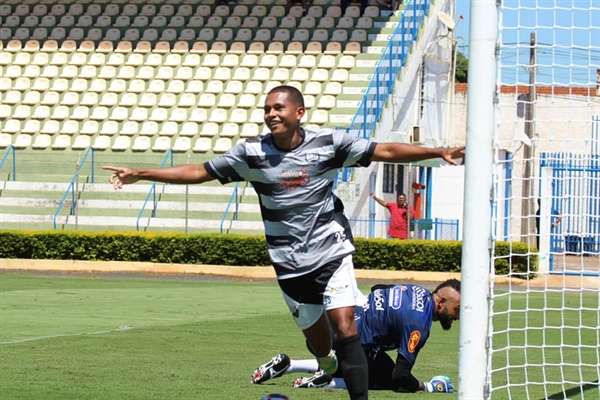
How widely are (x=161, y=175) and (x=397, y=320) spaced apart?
7.44ft

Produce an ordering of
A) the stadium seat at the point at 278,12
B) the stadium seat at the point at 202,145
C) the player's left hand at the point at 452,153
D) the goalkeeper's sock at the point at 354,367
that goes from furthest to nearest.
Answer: the stadium seat at the point at 278,12, the stadium seat at the point at 202,145, the goalkeeper's sock at the point at 354,367, the player's left hand at the point at 452,153

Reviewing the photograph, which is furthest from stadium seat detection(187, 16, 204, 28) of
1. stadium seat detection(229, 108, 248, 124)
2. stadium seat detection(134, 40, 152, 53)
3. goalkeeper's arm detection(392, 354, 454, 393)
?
goalkeeper's arm detection(392, 354, 454, 393)

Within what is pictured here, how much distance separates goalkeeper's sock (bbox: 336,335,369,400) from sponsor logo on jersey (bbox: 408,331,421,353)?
1325 millimetres

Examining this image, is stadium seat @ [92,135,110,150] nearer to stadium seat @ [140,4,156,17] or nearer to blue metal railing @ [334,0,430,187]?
stadium seat @ [140,4,156,17]

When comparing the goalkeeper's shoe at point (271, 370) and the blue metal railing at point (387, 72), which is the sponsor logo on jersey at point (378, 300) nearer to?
the goalkeeper's shoe at point (271, 370)

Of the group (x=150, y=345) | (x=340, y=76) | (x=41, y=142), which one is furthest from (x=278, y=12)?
(x=150, y=345)

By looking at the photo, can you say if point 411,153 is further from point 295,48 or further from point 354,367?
point 295,48

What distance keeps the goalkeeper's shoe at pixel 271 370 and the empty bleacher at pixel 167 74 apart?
64.2 feet

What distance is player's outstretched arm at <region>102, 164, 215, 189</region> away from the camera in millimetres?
7211

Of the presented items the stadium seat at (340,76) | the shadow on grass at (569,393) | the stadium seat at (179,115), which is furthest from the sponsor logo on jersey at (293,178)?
the stadium seat at (179,115)

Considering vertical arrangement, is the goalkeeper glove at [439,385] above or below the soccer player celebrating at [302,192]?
below

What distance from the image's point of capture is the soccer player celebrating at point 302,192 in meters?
7.21

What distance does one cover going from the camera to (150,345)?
36.9ft

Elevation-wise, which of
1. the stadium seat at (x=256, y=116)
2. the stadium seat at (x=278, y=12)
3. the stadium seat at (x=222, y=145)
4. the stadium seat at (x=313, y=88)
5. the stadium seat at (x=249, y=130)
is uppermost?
the stadium seat at (x=278, y=12)
